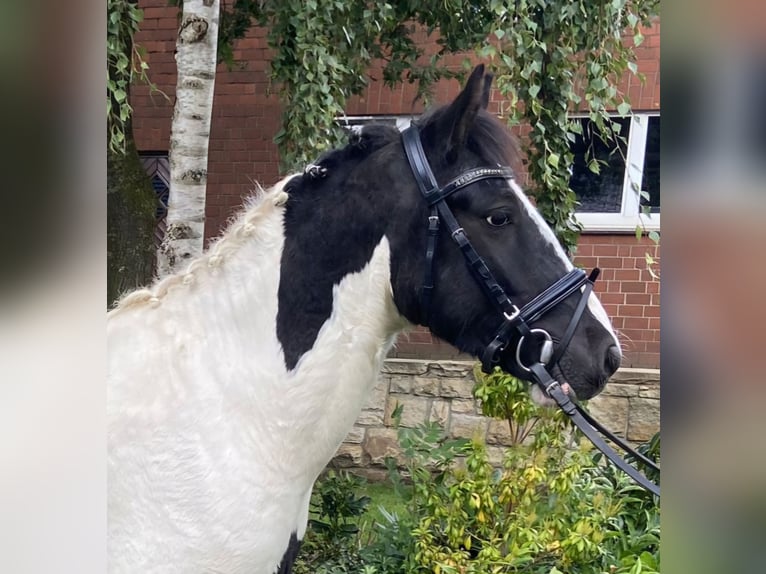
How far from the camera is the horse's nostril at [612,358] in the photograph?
1.74m

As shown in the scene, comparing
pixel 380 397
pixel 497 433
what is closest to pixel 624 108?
pixel 497 433

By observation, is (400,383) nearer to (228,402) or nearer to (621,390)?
(621,390)

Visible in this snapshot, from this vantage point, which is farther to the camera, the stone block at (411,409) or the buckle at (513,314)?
the stone block at (411,409)

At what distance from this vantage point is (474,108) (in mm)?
1786

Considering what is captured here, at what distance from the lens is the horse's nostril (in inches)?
68.4

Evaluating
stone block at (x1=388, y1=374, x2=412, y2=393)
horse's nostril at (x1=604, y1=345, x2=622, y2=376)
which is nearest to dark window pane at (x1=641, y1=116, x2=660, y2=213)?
stone block at (x1=388, y1=374, x2=412, y2=393)

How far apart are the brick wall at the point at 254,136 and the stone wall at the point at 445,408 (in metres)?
0.20

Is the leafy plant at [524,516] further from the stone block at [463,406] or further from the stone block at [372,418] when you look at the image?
the stone block at [372,418]

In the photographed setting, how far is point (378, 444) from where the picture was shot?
5.08 meters

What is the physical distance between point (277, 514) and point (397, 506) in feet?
8.28

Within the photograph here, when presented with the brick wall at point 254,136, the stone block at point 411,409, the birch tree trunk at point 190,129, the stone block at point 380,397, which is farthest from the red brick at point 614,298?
the birch tree trunk at point 190,129

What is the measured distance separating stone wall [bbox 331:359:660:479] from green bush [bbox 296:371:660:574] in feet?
4.48
